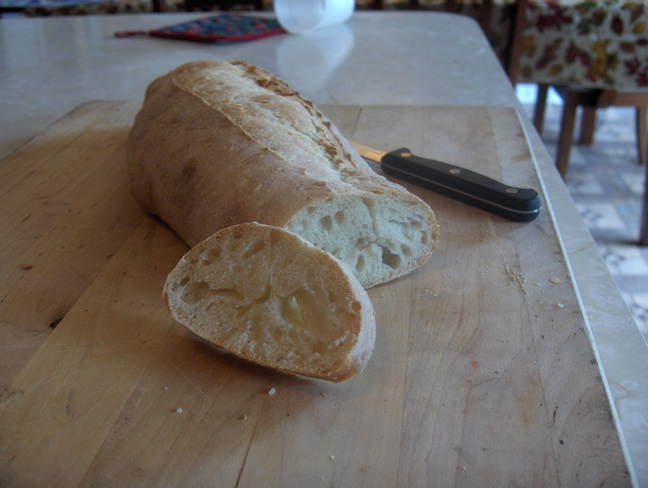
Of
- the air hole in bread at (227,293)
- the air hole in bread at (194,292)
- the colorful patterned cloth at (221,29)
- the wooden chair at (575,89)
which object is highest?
the colorful patterned cloth at (221,29)

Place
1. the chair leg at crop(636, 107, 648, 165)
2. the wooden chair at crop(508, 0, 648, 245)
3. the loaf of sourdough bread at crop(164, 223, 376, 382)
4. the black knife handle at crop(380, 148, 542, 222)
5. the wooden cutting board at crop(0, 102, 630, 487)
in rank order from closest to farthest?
the wooden cutting board at crop(0, 102, 630, 487), the loaf of sourdough bread at crop(164, 223, 376, 382), the black knife handle at crop(380, 148, 542, 222), the wooden chair at crop(508, 0, 648, 245), the chair leg at crop(636, 107, 648, 165)

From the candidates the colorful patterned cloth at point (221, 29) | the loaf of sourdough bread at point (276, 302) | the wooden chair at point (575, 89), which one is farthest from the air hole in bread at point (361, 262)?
the wooden chair at point (575, 89)

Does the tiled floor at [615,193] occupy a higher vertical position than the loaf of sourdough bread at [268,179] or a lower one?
lower

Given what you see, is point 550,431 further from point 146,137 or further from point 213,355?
point 146,137

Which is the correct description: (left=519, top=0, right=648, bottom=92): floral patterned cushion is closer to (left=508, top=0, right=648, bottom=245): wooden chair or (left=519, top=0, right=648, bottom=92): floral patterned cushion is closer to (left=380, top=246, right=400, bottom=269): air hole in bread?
(left=508, top=0, right=648, bottom=245): wooden chair

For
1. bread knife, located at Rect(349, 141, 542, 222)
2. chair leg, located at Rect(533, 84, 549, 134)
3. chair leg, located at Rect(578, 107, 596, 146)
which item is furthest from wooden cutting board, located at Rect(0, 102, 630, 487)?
chair leg, located at Rect(578, 107, 596, 146)

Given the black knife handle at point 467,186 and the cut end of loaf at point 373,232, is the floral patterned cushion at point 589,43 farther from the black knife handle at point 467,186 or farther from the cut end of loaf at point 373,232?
the cut end of loaf at point 373,232

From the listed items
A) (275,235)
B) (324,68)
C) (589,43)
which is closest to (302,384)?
(275,235)
